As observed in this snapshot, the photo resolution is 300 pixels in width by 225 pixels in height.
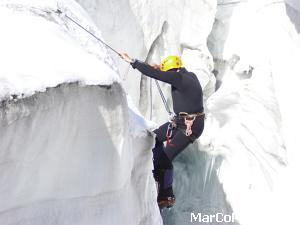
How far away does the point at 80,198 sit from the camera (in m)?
2.30

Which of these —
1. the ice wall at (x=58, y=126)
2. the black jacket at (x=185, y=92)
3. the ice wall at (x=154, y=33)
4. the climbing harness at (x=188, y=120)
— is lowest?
the ice wall at (x=58, y=126)

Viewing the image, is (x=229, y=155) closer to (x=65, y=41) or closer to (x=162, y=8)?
(x=162, y=8)

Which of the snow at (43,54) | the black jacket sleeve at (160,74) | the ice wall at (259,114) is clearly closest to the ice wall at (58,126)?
the snow at (43,54)

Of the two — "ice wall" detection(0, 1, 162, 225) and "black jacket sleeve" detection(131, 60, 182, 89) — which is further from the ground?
"black jacket sleeve" detection(131, 60, 182, 89)

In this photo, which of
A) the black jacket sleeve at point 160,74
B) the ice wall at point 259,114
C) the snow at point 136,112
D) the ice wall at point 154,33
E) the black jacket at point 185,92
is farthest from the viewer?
the ice wall at point 259,114

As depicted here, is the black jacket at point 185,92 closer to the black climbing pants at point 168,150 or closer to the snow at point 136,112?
the black climbing pants at point 168,150

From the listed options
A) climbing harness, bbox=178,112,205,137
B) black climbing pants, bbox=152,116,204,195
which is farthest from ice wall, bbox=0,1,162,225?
climbing harness, bbox=178,112,205,137

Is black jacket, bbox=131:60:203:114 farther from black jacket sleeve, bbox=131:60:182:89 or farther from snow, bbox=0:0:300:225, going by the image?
snow, bbox=0:0:300:225

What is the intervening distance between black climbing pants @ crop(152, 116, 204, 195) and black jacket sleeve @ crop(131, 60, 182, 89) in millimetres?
318

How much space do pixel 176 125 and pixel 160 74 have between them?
461 mm

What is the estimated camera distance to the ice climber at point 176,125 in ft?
12.4

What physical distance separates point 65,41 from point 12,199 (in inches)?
34.1

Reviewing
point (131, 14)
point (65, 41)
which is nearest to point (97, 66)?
point (65, 41)

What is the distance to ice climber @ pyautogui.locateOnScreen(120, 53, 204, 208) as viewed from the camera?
379cm
